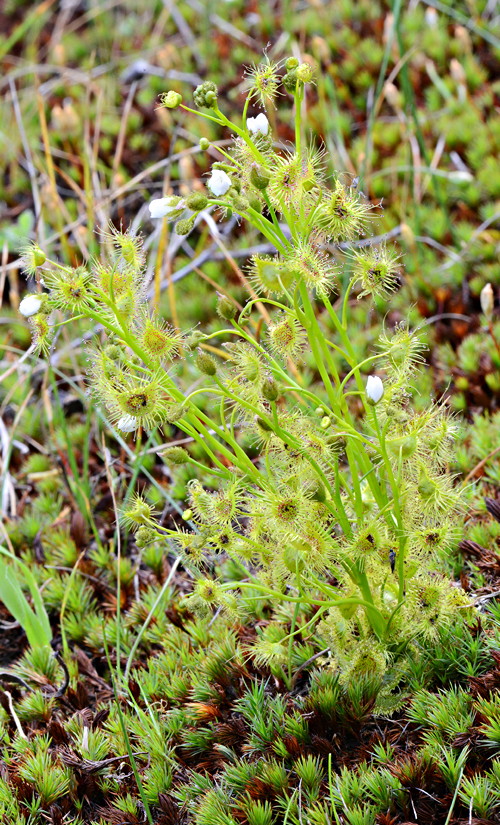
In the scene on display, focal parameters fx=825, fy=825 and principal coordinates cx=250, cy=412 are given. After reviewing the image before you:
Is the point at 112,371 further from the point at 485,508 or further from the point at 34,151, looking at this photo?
the point at 34,151

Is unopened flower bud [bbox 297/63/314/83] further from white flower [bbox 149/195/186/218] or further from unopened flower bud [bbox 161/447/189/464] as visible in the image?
unopened flower bud [bbox 161/447/189/464]

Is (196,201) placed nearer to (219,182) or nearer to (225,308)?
(219,182)

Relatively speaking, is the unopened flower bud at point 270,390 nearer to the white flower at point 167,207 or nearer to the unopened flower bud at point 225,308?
the unopened flower bud at point 225,308

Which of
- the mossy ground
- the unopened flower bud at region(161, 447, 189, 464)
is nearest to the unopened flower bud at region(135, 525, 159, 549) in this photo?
the unopened flower bud at region(161, 447, 189, 464)

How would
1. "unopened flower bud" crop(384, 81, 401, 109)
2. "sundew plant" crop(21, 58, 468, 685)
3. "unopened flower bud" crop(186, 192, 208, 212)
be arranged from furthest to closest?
"unopened flower bud" crop(384, 81, 401, 109), "sundew plant" crop(21, 58, 468, 685), "unopened flower bud" crop(186, 192, 208, 212)

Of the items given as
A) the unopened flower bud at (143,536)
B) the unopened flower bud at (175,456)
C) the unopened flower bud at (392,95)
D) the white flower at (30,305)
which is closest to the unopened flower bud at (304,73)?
the white flower at (30,305)

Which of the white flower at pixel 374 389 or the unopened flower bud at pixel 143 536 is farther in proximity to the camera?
the unopened flower bud at pixel 143 536
